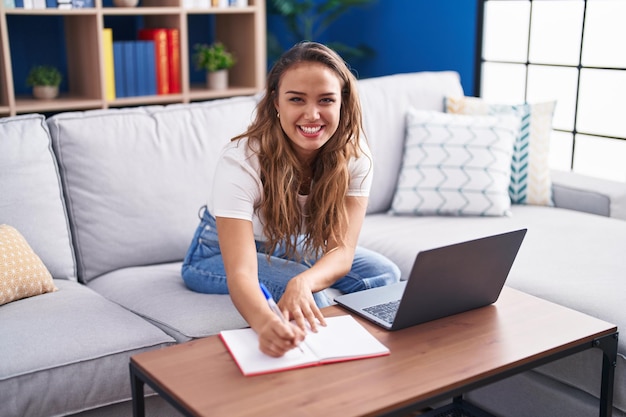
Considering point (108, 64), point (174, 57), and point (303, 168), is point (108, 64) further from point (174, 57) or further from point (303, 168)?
point (303, 168)

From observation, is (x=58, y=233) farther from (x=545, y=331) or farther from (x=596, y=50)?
(x=596, y=50)

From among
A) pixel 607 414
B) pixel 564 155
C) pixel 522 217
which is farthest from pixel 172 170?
pixel 564 155

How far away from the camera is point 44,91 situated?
366 cm

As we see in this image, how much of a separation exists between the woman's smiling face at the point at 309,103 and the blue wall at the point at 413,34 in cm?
229

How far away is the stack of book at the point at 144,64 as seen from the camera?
12.2 feet

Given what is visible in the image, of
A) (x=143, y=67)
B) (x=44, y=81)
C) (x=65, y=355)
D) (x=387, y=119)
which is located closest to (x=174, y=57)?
(x=143, y=67)

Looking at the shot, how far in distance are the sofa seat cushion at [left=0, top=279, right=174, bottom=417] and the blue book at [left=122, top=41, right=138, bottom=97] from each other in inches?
79.7

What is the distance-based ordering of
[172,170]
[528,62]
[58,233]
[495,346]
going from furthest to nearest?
[528,62]
[172,170]
[58,233]
[495,346]

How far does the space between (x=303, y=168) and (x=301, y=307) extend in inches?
17.3

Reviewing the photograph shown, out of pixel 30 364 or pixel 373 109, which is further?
pixel 373 109

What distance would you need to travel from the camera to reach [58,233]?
2232 millimetres

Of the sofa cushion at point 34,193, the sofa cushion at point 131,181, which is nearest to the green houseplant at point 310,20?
the sofa cushion at point 131,181

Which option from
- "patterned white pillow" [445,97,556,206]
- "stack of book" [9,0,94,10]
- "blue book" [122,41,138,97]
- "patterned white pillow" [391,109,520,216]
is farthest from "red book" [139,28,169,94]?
"patterned white pillow" [445,97,556,206]

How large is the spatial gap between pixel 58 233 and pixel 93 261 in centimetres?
14
